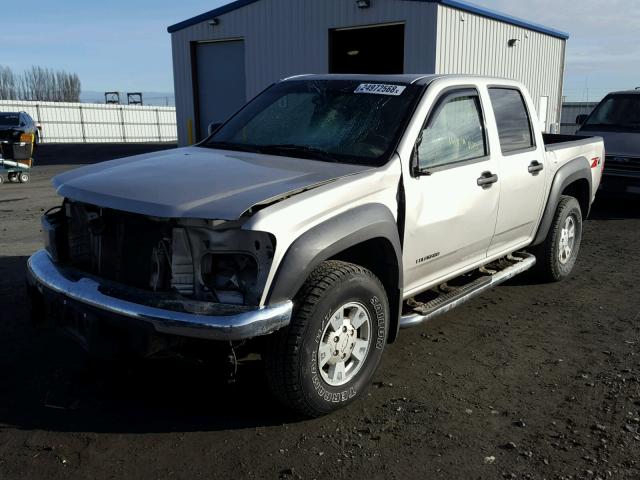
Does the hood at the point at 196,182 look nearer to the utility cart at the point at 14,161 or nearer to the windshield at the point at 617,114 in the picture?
the windshield at the point at 617,114

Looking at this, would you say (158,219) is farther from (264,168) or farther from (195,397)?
(195,397)

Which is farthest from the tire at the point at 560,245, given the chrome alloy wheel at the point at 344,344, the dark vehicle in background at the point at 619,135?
the dark vehicle in background at the point at 619,135

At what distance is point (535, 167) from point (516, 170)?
14.7 inches

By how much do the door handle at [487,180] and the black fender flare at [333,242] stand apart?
105 cm

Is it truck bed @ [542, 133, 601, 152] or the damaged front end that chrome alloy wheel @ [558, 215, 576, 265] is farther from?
the damaged front end

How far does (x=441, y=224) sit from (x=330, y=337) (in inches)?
47.1

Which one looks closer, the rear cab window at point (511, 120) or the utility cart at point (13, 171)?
the rear cab window at point (511, 120)

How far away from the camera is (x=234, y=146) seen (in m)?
4.32

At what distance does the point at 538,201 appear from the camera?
5227 mm

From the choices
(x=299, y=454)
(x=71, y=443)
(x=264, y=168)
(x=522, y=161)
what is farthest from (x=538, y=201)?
(x=71, y=443)

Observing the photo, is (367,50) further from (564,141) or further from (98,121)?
(98,121)

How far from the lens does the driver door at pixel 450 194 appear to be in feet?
12.4

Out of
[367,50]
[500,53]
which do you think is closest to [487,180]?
[500,53]

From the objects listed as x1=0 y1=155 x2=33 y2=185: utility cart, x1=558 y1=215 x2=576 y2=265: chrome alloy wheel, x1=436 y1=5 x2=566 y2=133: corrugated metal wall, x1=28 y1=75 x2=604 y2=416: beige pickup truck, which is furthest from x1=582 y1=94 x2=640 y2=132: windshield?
x1=0 y1=155 x2=33 y2=185: utility cart
